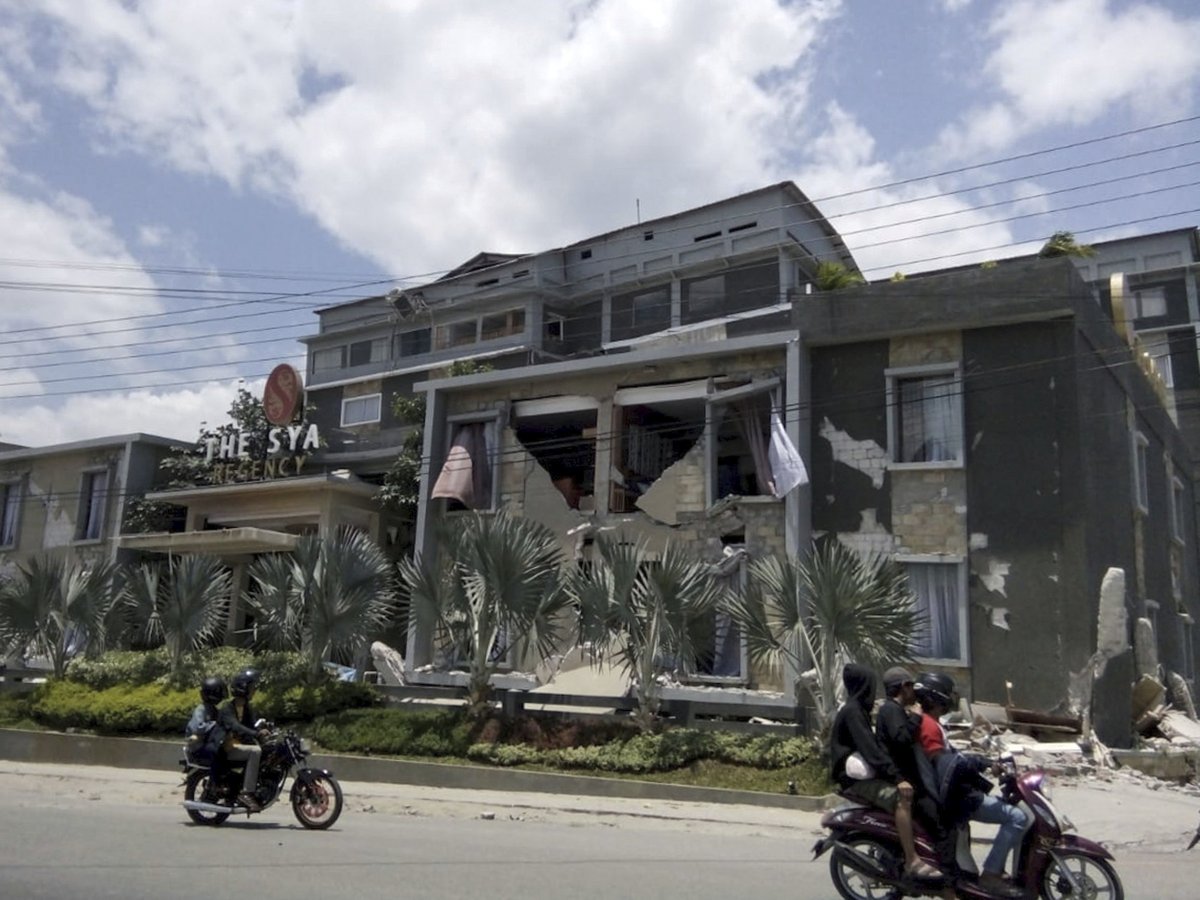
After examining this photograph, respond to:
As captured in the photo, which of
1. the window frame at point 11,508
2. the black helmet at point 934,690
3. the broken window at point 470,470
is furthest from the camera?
the window frame at point 11,508

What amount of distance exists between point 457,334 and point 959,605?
3250cm

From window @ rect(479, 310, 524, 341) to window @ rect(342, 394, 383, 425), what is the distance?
778 cm

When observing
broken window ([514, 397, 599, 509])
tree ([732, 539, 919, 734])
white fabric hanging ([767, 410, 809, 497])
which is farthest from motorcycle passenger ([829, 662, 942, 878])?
broken window ([514, 397, 599, 509])

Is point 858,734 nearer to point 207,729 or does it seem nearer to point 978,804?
point 978,804

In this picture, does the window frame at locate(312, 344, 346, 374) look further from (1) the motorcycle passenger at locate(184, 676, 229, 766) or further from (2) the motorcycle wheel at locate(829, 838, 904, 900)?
(2) the motorcycle wheel at locate(829, 838, 904, 900)

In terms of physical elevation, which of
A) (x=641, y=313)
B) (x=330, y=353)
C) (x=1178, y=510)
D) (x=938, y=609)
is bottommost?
(x=938, y=609)

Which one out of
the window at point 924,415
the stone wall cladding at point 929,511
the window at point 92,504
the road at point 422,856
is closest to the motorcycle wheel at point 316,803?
the road at point 422,856

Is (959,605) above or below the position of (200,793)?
above

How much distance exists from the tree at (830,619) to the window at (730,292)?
85.8 feet

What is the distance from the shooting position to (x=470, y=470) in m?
23.8

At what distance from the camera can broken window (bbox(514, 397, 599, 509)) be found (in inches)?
922

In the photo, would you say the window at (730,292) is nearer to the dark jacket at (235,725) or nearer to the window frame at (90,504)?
the window frame at (90,504)

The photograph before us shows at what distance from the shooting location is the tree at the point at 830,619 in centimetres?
1506

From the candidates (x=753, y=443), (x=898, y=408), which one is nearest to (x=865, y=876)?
(x=898, y=408)
